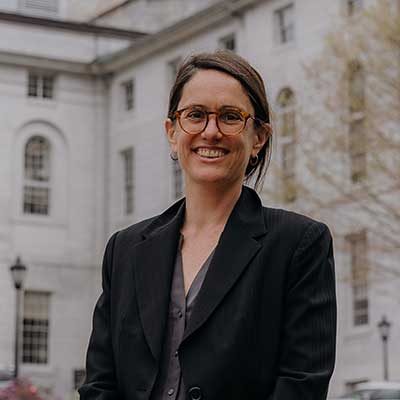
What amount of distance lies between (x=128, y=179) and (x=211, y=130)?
5185cm

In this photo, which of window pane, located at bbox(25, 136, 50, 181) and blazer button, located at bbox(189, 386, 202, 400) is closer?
blazer button, located at bbox(189, 386, 202, 400)

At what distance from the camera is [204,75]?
15.4 feet

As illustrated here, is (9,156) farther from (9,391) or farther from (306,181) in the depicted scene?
(9,391)

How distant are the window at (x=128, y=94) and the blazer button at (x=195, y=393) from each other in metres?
52.4

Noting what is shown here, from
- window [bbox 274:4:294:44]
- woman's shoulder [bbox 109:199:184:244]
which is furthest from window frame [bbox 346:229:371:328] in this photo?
woman's shoulder [bbox 109:199:184:244]

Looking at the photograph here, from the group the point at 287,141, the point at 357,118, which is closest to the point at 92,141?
the point at 287,141

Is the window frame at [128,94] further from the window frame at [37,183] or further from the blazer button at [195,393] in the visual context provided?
the blazer button at [195,393]

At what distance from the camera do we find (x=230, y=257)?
15.2 feet

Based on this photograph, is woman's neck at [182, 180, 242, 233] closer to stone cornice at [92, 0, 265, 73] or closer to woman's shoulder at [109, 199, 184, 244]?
woman's shoulder at [109, 199, 184, 244]

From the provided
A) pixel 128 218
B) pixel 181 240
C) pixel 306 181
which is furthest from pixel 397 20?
pixel 181 240

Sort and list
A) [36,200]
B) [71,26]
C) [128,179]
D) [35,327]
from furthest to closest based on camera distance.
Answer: [71,26] → [36,200] → [128,179] → [35,327]

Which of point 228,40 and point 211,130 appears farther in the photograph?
point 228,40

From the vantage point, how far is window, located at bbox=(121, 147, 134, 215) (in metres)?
55.9

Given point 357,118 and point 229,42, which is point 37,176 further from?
point 357,118
